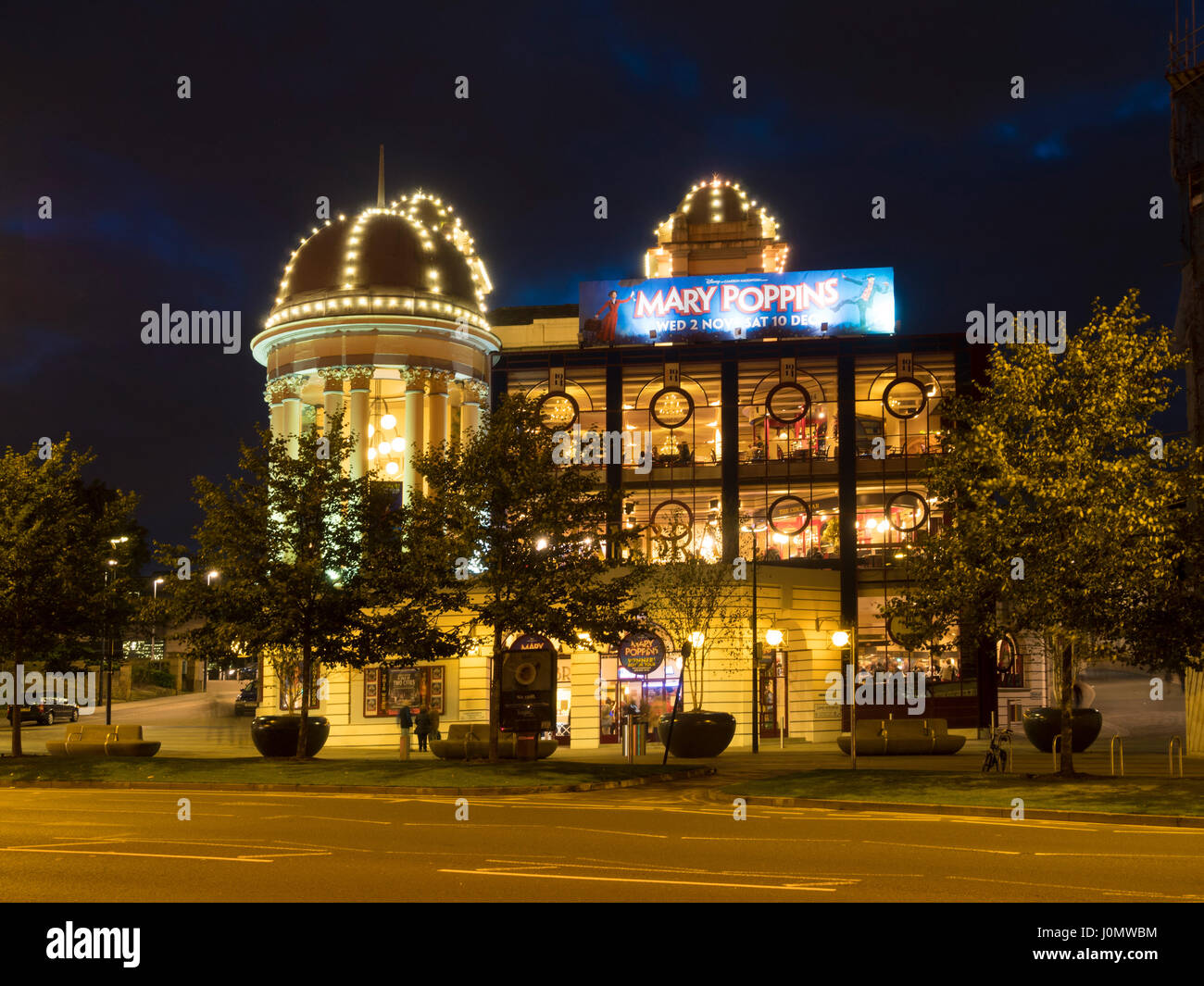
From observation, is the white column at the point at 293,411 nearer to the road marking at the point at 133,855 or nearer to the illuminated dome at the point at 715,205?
the illuminated dome at the point at 715,205

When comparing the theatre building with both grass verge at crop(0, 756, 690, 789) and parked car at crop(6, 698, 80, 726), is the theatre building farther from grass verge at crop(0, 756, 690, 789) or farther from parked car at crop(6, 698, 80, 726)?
grass verge at crop(0, 756, 690, 789)

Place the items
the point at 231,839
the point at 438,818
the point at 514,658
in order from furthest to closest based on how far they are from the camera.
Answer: the point at 514,658
the point at 438,818
the point at 231,839

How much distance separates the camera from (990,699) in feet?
193

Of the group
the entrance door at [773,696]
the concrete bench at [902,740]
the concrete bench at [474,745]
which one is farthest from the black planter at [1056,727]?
the entrance door at [773,696]

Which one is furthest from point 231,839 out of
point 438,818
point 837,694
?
point 837,694

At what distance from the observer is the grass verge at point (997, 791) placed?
22.8 metres

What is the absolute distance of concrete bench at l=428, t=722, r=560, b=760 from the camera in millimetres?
38281

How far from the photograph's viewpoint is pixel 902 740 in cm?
4203

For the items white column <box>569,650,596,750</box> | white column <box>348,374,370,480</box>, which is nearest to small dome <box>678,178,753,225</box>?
white column <box>348,374,370,480</box>

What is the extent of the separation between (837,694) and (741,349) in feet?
60.8

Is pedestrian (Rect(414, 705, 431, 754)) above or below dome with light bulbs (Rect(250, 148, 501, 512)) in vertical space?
below

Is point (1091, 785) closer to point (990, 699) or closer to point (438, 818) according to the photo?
point (438, 818)

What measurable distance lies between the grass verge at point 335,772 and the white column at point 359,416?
87.0 feet

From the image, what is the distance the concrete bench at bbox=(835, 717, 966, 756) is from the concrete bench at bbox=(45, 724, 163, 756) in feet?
71.1
